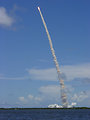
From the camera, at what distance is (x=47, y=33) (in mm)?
199750

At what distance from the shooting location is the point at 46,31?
654ft

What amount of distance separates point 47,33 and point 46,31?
1.39m
